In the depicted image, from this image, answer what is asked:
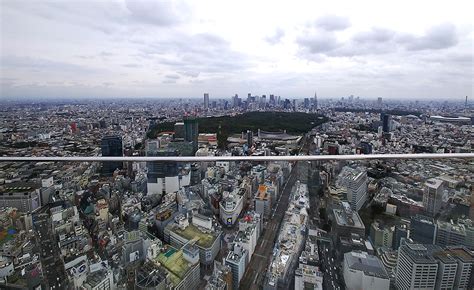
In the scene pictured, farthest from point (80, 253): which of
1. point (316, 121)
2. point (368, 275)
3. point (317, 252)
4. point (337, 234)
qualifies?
point (316, 121)

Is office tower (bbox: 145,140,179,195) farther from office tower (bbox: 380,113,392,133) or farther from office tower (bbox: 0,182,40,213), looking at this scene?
office tower (bbox: 380,113,392,133)

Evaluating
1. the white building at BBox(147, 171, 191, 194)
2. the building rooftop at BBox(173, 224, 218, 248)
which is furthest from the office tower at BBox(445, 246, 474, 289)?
the white building at BBox(147, 171, 191, 194)

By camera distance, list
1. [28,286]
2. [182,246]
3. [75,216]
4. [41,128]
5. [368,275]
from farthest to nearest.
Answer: [41,128] < [75,216] < [182,246] < [28,286] < [368,275]

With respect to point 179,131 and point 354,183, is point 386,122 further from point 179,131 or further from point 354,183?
point 354,183

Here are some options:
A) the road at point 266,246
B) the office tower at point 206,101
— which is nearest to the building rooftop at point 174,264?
the road at point 266,246

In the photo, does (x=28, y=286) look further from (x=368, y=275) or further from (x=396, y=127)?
(x=396, y=127)

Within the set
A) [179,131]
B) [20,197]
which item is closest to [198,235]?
[20,197]
